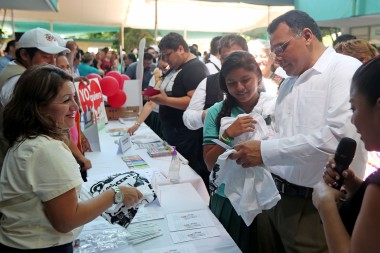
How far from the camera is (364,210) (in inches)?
27.1

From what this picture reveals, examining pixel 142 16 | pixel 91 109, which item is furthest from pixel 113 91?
pixel 142 16

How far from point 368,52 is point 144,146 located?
1.91m

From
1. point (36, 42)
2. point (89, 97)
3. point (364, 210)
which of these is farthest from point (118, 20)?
point (364, 210)

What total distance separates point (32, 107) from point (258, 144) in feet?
2.92

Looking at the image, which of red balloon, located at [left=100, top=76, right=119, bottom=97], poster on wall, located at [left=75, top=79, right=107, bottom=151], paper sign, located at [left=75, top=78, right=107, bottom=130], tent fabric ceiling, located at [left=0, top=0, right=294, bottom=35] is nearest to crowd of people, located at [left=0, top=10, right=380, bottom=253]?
poster on wall, located at [left=75, top=79, right=107, bottom=151]

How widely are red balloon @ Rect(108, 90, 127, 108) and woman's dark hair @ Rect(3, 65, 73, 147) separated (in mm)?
3049

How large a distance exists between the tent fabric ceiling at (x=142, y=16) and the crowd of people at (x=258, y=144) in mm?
8330

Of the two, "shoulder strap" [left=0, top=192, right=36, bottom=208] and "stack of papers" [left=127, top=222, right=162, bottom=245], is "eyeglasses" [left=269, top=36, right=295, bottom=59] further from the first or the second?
"shoulder strap" [left=0, top=192, right=36, bottom=208]

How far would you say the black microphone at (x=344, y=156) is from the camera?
92 centimetres

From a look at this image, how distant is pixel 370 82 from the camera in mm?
720

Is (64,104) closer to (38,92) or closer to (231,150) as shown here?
(38,92)

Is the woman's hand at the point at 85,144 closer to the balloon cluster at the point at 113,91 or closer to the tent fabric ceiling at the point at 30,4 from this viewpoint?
the balloon cluster at the point at 113,91

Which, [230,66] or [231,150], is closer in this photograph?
[231,150]

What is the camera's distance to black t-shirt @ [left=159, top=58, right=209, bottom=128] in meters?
2.81
